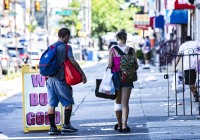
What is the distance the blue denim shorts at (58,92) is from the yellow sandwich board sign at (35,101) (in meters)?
0.63

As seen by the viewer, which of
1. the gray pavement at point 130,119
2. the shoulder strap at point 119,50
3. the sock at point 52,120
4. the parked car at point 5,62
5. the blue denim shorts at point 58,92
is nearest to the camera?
the gray pavement at point 130,119

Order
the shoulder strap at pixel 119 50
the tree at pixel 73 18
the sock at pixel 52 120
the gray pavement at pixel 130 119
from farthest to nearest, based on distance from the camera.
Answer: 1. the tree at pixel 73 18
2. the shoulder strap at pixel 119 50
3. the sock at pixel 52 120
4. the gray pavement at pixel 130 119

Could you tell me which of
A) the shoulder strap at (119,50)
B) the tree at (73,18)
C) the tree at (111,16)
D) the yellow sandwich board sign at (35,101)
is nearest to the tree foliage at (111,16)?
the tree at (111,16)

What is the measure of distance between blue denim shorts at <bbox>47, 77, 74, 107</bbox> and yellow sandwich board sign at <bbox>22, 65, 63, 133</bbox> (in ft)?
2.07

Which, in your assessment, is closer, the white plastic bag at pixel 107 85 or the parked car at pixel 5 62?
the white plastic bag at pixel 107 85

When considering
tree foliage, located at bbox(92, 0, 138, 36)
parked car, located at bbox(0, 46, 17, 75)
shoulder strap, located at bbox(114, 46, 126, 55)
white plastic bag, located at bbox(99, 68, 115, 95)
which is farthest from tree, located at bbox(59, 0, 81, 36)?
white plastic bag, located at bbox(99, 68, 115, 95)

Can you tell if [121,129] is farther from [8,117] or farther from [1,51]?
[1,51]

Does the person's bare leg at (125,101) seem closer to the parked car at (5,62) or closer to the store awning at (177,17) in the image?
the store awning at (177,17)

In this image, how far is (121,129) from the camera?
13.2 m

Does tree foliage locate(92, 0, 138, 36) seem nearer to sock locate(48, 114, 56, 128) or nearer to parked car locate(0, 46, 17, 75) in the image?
parked car locate(0, 46, 17, 75)

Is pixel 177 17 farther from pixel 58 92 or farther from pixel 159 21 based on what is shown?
pixel 58 92

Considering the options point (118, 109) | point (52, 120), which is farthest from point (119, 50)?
point (52, 120)

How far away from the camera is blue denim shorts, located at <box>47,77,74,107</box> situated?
12.9 metres

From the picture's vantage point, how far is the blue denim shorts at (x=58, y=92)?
1294 cm
